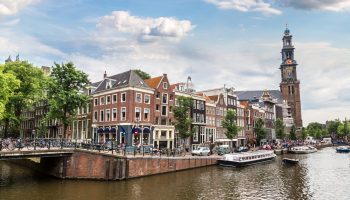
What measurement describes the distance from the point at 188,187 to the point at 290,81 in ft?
462

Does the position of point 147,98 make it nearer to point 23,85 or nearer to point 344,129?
point 23,85

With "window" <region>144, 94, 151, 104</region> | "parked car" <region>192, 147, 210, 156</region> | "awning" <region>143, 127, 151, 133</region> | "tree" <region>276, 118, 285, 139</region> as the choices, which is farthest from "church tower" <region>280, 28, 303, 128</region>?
"awning" <region>143, 127, 151, 133</region>

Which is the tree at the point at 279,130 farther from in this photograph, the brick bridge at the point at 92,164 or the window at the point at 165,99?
the brick bridge at the point at 92,164

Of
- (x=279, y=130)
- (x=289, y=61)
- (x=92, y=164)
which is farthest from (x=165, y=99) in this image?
(x=289, y=61)

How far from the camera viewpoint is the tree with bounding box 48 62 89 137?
51.3 m

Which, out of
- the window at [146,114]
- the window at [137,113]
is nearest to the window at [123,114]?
the window at [137,113]

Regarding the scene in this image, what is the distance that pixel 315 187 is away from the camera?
3784 centimetres

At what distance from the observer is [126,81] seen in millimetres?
60531

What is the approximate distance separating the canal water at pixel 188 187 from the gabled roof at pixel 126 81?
20270 mm

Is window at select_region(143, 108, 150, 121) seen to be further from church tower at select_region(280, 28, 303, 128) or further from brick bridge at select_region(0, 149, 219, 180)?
church tower at select_region(280, 28, 303, 128)

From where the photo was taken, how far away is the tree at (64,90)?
51281mm

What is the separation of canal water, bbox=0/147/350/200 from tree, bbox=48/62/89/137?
422 inches

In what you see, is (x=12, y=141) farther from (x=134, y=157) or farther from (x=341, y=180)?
(x=341, y=180)

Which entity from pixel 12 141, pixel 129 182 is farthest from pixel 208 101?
pixel 12 141
